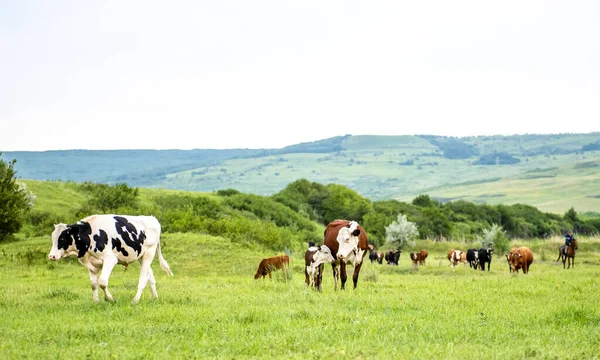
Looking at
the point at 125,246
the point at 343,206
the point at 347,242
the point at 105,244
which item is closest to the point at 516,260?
the point at 347,242

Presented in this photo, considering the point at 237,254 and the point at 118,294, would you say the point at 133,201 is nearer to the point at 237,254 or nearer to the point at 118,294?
the point at 237,254

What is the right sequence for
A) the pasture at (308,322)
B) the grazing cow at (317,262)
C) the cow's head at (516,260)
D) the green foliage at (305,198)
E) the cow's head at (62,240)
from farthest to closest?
the green foliage at (305,198)
the cow's head at (516,260)
the grazing cow at (317,262)
the cow's head at (62,240)
the pasture at (308,322)

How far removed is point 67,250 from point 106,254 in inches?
32.9

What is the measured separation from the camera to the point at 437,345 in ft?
33.6

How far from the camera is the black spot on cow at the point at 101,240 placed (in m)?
15.0

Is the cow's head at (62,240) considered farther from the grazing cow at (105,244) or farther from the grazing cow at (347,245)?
the grazing cow at (347,245)

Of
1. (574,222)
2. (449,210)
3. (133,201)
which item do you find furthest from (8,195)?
(574,222)

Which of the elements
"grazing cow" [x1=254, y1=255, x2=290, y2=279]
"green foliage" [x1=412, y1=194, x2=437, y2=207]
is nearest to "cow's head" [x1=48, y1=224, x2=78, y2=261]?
"grazing cow" [x1=254, y1=255, x2=290, y2=279]

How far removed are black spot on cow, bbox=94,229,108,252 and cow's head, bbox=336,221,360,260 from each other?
6348 mm

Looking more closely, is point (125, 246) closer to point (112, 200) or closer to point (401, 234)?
point (112, 200)

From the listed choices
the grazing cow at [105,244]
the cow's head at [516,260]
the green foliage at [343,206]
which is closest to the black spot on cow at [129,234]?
the grazing cow at [105,244]

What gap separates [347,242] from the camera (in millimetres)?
18562

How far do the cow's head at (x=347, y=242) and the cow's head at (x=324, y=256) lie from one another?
532mm

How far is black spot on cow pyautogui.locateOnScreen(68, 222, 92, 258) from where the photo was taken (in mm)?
14766
